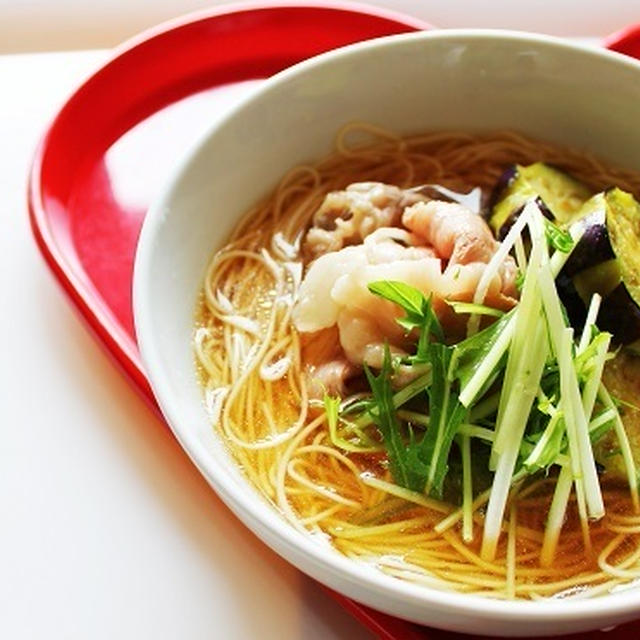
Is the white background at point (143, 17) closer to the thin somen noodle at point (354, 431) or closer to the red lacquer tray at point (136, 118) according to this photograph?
the red lacquer tray at point (136, 118)

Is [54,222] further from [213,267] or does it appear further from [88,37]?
[88,37]

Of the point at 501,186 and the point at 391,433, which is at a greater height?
the point at 501,186

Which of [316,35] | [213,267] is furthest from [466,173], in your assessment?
[213,267]

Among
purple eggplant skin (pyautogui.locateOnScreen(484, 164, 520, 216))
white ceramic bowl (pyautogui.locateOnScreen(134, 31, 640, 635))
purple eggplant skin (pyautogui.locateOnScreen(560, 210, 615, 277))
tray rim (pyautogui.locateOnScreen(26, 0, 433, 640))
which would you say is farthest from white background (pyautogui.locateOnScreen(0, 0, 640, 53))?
purple eggplant skin (pyautogui.locateOnScreen(560, 210, 615, 277))

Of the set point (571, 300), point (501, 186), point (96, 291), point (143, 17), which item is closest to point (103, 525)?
point (96, 291)

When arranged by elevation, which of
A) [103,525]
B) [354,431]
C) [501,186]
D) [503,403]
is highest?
[501,186]

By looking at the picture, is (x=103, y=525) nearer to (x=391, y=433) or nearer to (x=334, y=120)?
(x=391, y=433)
